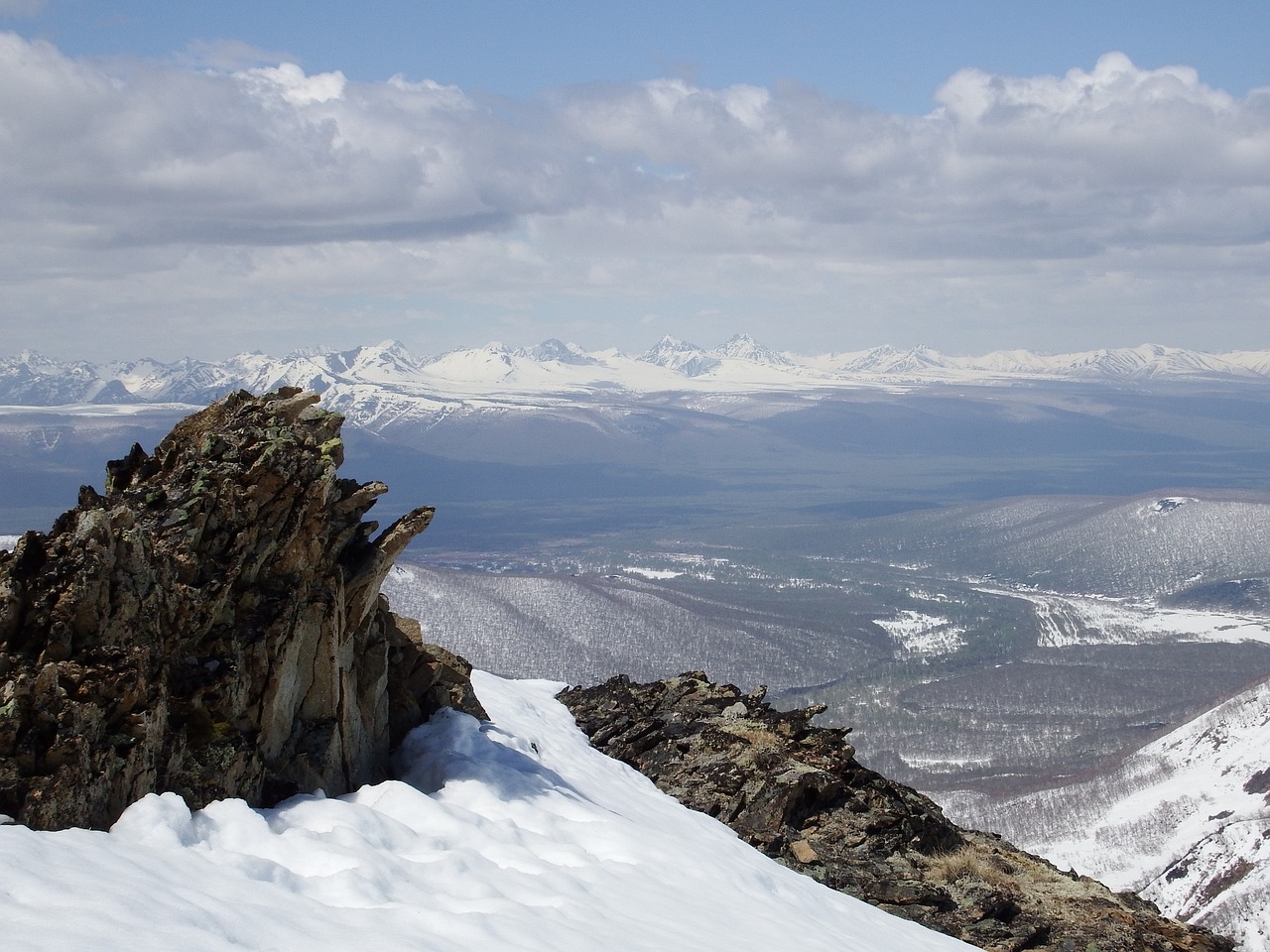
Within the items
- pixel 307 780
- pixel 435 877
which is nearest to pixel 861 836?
pixel 435 877

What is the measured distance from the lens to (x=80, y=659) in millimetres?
14430

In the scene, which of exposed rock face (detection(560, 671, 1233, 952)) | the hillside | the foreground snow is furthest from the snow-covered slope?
the foreground snow

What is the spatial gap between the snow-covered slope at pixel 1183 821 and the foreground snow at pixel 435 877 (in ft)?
192

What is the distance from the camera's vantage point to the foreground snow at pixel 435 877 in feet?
35.7

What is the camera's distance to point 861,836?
22.3 meters

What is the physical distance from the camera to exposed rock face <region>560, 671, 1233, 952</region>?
19.4 meters

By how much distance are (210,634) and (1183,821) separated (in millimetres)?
105302

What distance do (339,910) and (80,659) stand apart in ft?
17.0

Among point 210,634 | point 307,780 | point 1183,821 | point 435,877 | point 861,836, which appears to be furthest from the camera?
point 1183,821

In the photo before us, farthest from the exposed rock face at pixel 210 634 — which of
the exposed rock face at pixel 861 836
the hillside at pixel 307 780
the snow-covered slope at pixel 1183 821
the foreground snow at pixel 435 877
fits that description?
the snow-covered slope at pixel 1183 821

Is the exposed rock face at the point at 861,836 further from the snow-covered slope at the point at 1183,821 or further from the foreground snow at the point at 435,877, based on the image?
the snow-covered slope at the point at 1183,821

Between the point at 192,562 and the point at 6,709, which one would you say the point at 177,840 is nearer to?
the point at 6,709

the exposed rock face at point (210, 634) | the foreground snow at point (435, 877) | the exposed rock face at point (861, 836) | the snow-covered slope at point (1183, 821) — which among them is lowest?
the snow-covered slope at point (1183, 821)

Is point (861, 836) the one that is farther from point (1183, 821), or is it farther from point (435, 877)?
point (1183, 821)
